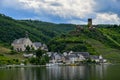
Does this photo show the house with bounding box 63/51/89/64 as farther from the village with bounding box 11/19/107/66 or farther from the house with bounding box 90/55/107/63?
the house with bounding box 90/55/107/63

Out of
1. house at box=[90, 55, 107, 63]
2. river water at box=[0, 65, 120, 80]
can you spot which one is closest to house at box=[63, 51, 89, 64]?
house at box=[90, 55, 107, 63]

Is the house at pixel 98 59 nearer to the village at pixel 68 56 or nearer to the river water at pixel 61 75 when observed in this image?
the village at pixel 68 56

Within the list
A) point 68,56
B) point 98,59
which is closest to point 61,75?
point 68,56

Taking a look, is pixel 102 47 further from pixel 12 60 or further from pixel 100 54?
pixel 12 60

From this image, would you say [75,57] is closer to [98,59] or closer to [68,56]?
[68,56]

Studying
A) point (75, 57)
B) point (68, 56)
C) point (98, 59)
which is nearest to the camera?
point (68, 56)

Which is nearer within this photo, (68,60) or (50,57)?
(50,57)

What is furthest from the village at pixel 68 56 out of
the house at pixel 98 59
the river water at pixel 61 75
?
the river water at pixel 61 75

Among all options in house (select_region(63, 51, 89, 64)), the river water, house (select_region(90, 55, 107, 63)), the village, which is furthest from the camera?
house (select_region(90, 55, 107, 63))

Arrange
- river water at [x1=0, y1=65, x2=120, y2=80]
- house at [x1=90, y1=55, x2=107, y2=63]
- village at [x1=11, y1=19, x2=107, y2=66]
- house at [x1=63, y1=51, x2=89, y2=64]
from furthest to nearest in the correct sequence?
house at [x1=90, y1=55, x2=107, y2=63] < house at [x1=63, y1=51, x2=89, y2=64] < village at [x1=11, y1=19, x2=107, y2=66] < river water at [x1=0, y1=65, x2=120, y2=80]

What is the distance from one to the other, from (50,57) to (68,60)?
14.0m

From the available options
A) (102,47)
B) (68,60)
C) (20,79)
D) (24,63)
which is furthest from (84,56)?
(20,79)

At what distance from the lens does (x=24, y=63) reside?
136 metres

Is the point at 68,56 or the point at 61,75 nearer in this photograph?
the point at 61,75
